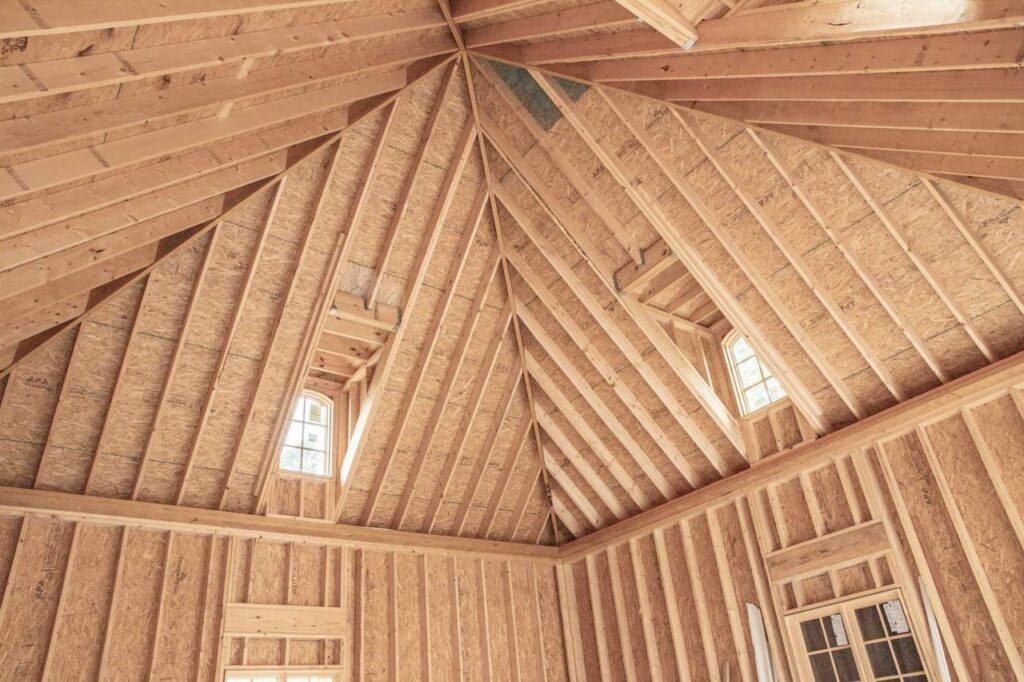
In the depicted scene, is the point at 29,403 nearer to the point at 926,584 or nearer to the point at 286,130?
the point at 286,130

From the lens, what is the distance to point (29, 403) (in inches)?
277

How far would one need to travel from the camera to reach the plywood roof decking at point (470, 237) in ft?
15.8

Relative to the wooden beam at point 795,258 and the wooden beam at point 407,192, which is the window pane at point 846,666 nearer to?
the wooden beam at point 795,258

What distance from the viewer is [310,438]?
9.41 m

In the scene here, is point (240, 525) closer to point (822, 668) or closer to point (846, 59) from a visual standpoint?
point (822, 668)

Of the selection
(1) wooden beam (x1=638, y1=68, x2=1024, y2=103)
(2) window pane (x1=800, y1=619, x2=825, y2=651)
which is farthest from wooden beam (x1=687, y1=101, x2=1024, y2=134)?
(2) window pane (x1=800, y1=619, x2=825, y2=651)

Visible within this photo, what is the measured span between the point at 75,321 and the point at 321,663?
Result: 442cm

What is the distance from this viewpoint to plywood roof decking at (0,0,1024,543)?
4.82 metres

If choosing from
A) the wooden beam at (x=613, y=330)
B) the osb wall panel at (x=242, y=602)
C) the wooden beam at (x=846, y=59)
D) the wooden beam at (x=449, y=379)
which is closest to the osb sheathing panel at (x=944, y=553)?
the wooden beam at (x=613, y=330)

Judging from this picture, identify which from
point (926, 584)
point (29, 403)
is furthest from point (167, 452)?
point (926, 584)

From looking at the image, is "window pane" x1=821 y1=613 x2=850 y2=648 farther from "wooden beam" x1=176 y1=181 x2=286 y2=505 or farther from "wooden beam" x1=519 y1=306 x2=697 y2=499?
"wooden beam" x1=176 y1=181 x2=286 y2=505

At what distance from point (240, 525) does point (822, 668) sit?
629cm

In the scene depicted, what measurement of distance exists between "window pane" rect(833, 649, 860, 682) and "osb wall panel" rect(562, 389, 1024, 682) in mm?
454

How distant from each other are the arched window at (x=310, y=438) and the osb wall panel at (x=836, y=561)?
3.90 meters
